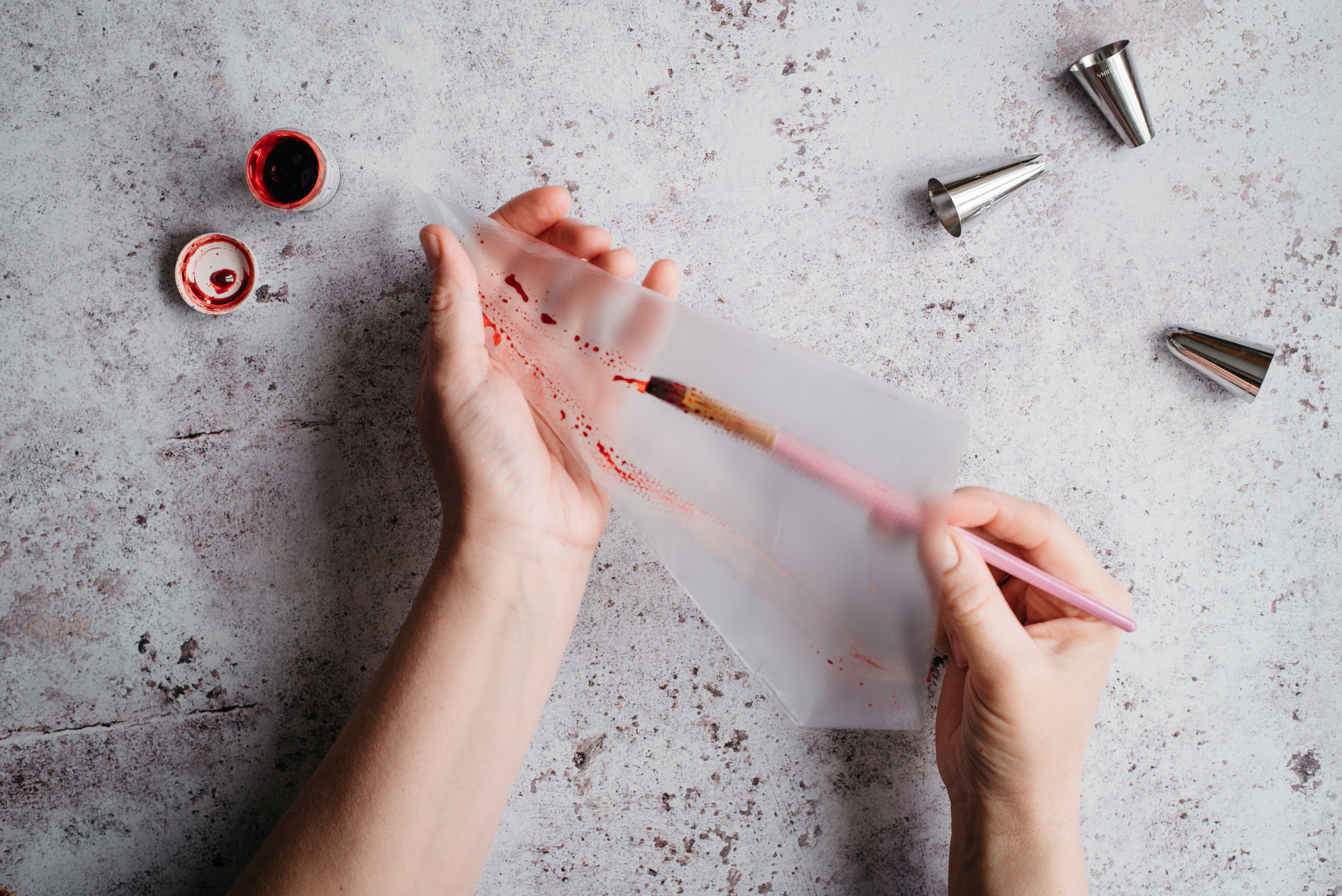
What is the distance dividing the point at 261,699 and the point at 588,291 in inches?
44.7

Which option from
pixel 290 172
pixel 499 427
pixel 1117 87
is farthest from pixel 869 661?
pixel 290 172

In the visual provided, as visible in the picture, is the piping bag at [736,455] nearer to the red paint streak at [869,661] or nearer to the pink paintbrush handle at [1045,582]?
the red paint streak at [869,661]

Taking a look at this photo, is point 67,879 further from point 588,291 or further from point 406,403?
point 588,291

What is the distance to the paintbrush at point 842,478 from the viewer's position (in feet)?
3.65

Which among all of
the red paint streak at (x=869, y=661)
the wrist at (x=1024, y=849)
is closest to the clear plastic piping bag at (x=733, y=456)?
the red paint streak at (x=869, y=661)

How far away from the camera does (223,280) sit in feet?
4.73

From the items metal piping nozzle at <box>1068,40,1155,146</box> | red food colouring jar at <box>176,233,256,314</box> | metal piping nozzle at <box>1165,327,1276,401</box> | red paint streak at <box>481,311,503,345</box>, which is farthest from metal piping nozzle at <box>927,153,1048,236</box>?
red food colouring jar at <box>176,233,256,314</box>

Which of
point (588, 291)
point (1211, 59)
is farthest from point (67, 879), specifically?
point (1211, 59)

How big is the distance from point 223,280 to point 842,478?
138 cm

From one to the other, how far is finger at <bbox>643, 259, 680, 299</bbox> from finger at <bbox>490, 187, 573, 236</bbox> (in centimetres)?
21

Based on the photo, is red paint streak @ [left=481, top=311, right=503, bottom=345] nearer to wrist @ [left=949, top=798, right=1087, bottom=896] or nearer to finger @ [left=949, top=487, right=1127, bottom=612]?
finger @ [left=949, top=487, right=1127, bottom=612]

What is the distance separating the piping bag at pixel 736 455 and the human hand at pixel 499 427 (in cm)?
6

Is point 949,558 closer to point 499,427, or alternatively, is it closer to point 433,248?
point 499,427

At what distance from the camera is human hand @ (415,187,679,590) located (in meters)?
1.17
